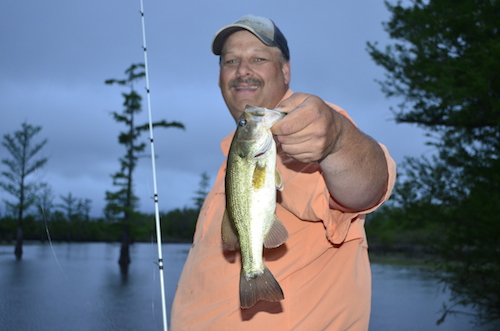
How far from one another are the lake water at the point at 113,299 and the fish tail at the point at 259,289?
31.0 ft

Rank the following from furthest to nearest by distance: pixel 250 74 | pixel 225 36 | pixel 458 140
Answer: pixel 458 140 < pixel 225 36 < pixel 250 74

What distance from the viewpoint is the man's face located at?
109 inches

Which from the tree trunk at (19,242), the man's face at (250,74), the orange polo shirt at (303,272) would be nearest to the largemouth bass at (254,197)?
the orange polo shirt at (303,272)

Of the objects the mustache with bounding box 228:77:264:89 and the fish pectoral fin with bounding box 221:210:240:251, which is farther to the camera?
the mustache with bounding box 228:77:264:89

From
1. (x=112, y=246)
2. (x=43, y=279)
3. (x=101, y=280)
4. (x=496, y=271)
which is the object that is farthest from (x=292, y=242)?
(x=112, y=246)

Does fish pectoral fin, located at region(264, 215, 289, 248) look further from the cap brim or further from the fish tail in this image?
the cap brim

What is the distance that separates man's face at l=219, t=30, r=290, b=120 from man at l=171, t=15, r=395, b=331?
2.03 ft

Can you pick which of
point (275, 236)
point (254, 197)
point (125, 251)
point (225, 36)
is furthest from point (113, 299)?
point (254, 197)

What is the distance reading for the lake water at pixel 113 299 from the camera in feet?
49.6

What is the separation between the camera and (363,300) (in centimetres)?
222

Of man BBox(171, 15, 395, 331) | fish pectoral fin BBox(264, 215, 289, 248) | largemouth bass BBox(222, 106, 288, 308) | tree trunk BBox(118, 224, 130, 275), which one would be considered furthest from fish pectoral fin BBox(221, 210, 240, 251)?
tree trunk BBox(118, 224, 130, 275)

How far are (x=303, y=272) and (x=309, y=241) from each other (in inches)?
5.5

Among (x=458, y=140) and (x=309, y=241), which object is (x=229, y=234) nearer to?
(x=309, y=241)

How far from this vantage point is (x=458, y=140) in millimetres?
9656
